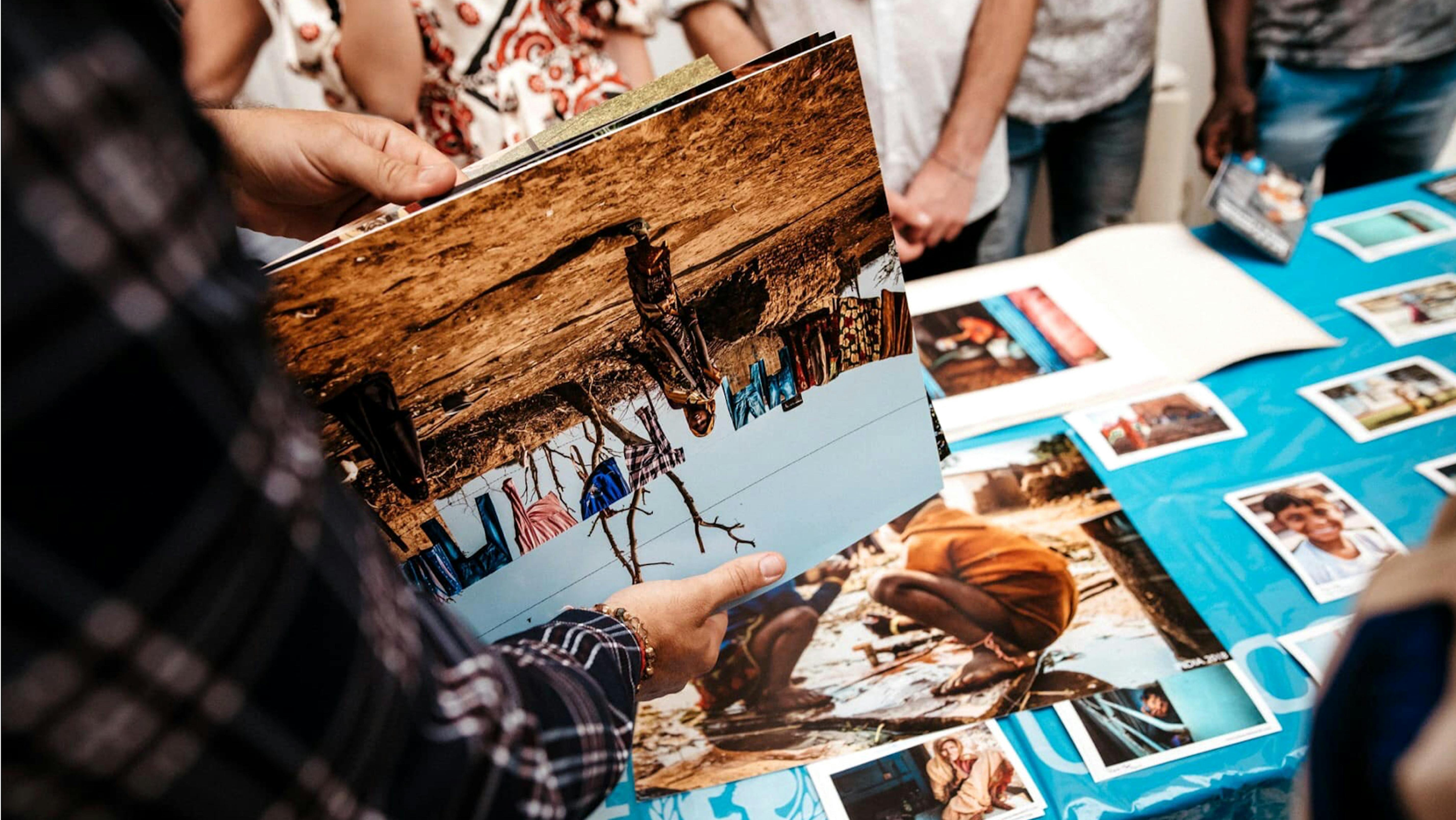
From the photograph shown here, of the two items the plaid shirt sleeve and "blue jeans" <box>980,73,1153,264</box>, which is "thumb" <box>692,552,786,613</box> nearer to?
the plaid shirt sleeve

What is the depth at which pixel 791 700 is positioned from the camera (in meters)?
0.73

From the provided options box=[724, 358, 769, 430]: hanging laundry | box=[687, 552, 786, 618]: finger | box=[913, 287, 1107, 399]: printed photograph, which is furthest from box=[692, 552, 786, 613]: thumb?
box=[913, 287, 1107, 399]: printed photograph

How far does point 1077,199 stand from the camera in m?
1.64

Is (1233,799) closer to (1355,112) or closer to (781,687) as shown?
(781,687)

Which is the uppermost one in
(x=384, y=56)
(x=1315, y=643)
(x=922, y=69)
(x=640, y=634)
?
(x=384, y=56)

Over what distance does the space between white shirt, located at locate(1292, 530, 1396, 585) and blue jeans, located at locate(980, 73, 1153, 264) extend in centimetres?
90

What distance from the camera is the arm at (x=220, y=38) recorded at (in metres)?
1.13

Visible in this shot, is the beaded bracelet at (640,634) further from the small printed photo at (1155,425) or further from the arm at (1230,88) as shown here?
the arm at (1230,88)

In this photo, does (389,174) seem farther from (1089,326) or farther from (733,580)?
(1089,326)

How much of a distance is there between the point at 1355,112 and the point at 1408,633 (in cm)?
158

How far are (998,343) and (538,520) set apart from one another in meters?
0.73

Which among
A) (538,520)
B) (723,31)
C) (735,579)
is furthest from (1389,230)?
(538,520)

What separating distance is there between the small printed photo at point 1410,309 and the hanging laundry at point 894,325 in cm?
74

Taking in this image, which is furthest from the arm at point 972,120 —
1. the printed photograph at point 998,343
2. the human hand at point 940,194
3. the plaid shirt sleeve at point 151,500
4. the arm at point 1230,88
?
the plaid shirt sleeve at point 151,500
